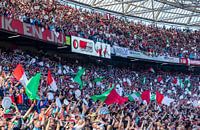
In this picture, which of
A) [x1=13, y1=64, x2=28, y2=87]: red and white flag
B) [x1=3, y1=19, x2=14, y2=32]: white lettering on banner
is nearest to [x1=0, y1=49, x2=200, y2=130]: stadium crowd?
[x1=13, y1=64, x2=28, y2=87]: red and white flag

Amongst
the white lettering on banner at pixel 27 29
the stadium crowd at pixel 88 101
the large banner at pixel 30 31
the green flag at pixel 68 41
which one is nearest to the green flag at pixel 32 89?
the stadium crowd at pixel 88 101

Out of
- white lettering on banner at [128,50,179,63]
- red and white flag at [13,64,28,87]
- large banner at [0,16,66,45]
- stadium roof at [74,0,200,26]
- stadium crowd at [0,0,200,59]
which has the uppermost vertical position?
stadium roof at [74,0,200,26]

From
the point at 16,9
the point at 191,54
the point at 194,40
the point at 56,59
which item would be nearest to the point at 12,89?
the point at 16,9

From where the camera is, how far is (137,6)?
4594 centimetres

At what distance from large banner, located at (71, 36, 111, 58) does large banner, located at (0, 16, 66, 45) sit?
4.75 feet

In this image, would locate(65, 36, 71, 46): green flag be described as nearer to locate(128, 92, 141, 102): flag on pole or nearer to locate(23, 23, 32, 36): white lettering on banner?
locate(23, 23, 32, 36): white lettering on banner

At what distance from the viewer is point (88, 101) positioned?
2208 centimetres

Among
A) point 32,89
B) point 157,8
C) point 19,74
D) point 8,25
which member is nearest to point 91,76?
point 8,25

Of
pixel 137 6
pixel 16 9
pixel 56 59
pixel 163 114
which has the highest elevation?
pixel 137 6

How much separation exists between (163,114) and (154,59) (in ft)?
48.2

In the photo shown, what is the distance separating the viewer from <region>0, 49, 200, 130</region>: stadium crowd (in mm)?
14023

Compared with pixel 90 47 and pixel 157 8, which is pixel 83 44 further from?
pixel 157 8

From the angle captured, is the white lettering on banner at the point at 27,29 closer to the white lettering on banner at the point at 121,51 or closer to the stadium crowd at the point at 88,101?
the stadium crowd at the point at 88,101

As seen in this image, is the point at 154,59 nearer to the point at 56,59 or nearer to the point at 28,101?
the point at 56,59
